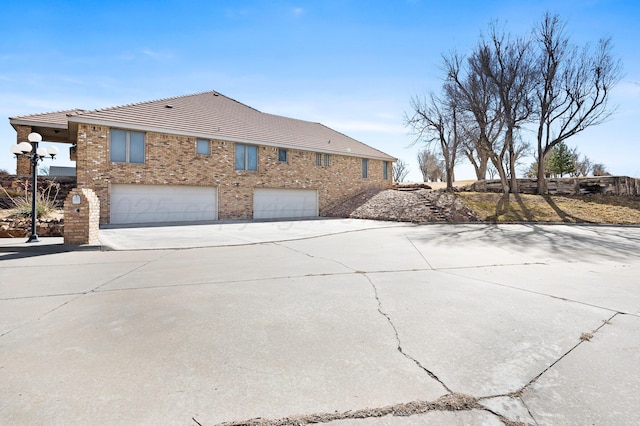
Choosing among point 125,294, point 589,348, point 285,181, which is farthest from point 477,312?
point 285,181

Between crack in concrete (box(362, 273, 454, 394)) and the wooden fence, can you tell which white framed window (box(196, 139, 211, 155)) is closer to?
crack in concrete (box(362, 273, 454, 394))

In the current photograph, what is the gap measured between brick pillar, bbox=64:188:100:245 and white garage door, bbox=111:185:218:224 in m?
7.10

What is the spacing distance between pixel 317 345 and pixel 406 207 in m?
17.2

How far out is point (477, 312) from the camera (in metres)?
3.80

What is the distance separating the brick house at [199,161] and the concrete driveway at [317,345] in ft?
32.7

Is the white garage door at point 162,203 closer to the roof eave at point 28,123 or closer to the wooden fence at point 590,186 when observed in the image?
the roof eave at point 28,123

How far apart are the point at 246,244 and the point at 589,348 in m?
7.93

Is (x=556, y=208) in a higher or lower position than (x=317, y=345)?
higher

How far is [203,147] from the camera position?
17.5 meters

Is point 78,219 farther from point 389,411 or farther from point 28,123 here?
point 28,123

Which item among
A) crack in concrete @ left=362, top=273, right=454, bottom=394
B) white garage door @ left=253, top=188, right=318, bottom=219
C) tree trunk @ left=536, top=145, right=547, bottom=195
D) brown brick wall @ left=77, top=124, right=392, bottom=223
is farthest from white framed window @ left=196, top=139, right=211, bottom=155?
tree trunk @ left=536, top=145, right=547, bottom=195

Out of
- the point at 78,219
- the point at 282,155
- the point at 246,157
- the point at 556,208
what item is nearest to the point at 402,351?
the point at 78,219

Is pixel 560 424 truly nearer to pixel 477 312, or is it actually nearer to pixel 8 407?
pixel 477 312

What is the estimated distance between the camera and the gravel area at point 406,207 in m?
17.8
